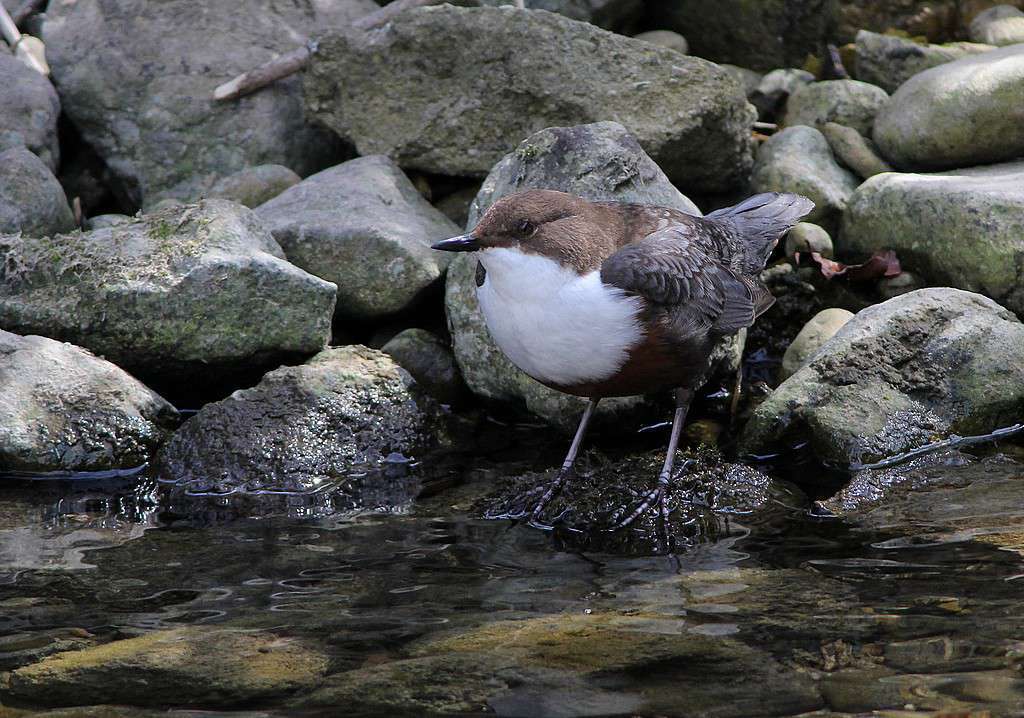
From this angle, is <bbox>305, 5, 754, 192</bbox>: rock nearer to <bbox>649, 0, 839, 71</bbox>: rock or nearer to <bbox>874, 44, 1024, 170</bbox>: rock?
<bbox>874, 44, 1024, 170</bbox>: rock

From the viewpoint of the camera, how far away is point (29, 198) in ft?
20.2

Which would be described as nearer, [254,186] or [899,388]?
[899,388]

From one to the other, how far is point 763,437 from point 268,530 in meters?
2.07

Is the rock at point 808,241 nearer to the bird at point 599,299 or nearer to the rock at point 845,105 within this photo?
the rock at point 845,105

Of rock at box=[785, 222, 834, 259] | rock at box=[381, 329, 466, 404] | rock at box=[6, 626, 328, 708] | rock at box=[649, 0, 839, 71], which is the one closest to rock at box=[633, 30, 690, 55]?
rock at box=[649, 0, 839, 71]

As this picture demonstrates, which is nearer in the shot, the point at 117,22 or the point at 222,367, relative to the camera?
the point at 222,367

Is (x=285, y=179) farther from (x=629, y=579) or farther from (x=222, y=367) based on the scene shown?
(x=629, y=579)

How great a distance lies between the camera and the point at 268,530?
14.7 feet

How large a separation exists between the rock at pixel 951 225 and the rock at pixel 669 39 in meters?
1.98

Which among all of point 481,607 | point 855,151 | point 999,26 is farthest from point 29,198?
point 999,26

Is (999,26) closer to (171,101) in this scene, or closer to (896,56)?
(896,56)

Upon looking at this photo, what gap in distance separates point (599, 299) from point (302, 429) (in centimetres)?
157

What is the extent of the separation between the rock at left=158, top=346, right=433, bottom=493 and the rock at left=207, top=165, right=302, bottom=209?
5.42 feet

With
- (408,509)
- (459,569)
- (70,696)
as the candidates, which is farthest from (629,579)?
(70,696)
